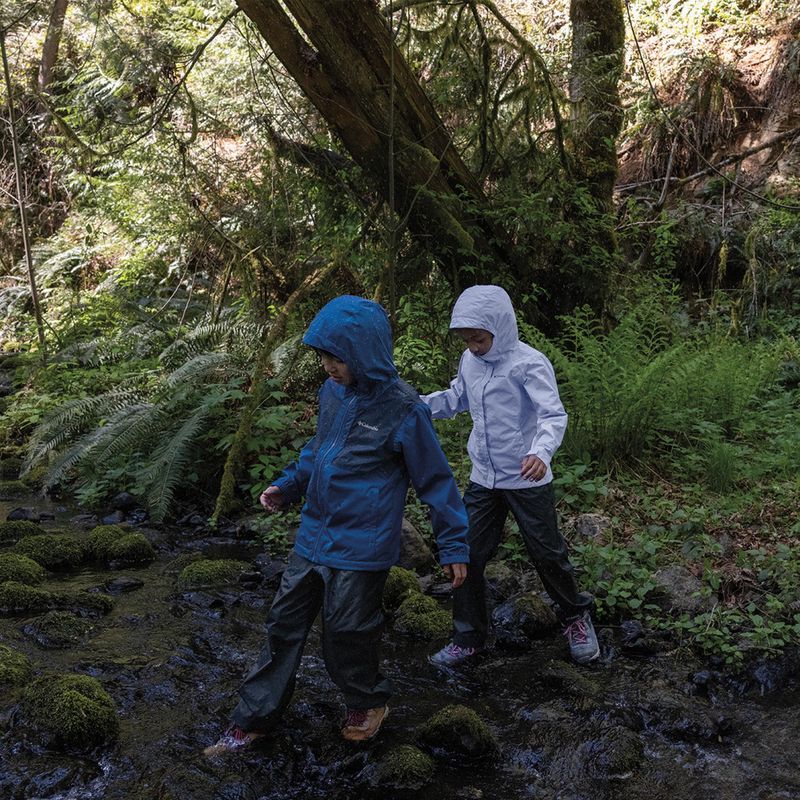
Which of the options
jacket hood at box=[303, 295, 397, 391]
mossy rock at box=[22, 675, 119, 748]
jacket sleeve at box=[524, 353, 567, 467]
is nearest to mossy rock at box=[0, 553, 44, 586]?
mossy rock at box=[22, 675, 119, 748]

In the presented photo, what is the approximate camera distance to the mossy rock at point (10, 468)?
8758 millimetres

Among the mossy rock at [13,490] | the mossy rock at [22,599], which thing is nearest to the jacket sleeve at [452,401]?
the mossy rock at [22,599]

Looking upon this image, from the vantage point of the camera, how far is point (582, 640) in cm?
439

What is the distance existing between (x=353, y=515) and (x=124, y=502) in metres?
4.76

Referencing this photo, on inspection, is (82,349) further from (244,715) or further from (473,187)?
(244,715)

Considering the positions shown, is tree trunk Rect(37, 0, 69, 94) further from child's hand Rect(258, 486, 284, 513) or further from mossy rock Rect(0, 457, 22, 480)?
child's hand Rect(258, 486, 284, 513)

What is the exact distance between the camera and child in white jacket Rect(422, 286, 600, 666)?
13.5ft

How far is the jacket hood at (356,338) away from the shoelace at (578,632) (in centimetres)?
197

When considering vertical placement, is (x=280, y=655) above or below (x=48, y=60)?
below

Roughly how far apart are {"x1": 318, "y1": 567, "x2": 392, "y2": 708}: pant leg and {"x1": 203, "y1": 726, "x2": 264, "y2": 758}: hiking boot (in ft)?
1.44

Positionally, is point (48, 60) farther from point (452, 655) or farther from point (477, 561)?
point (452, 655)

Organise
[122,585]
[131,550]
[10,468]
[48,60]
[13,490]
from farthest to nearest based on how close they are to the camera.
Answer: [48,60], [10,468], [13,490], [131,550], [122,585]

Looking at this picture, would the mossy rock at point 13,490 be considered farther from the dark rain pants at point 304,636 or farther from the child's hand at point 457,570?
the child's hand at point 457,570

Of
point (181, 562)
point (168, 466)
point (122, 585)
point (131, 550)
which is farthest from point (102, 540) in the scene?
point (168, 466)
